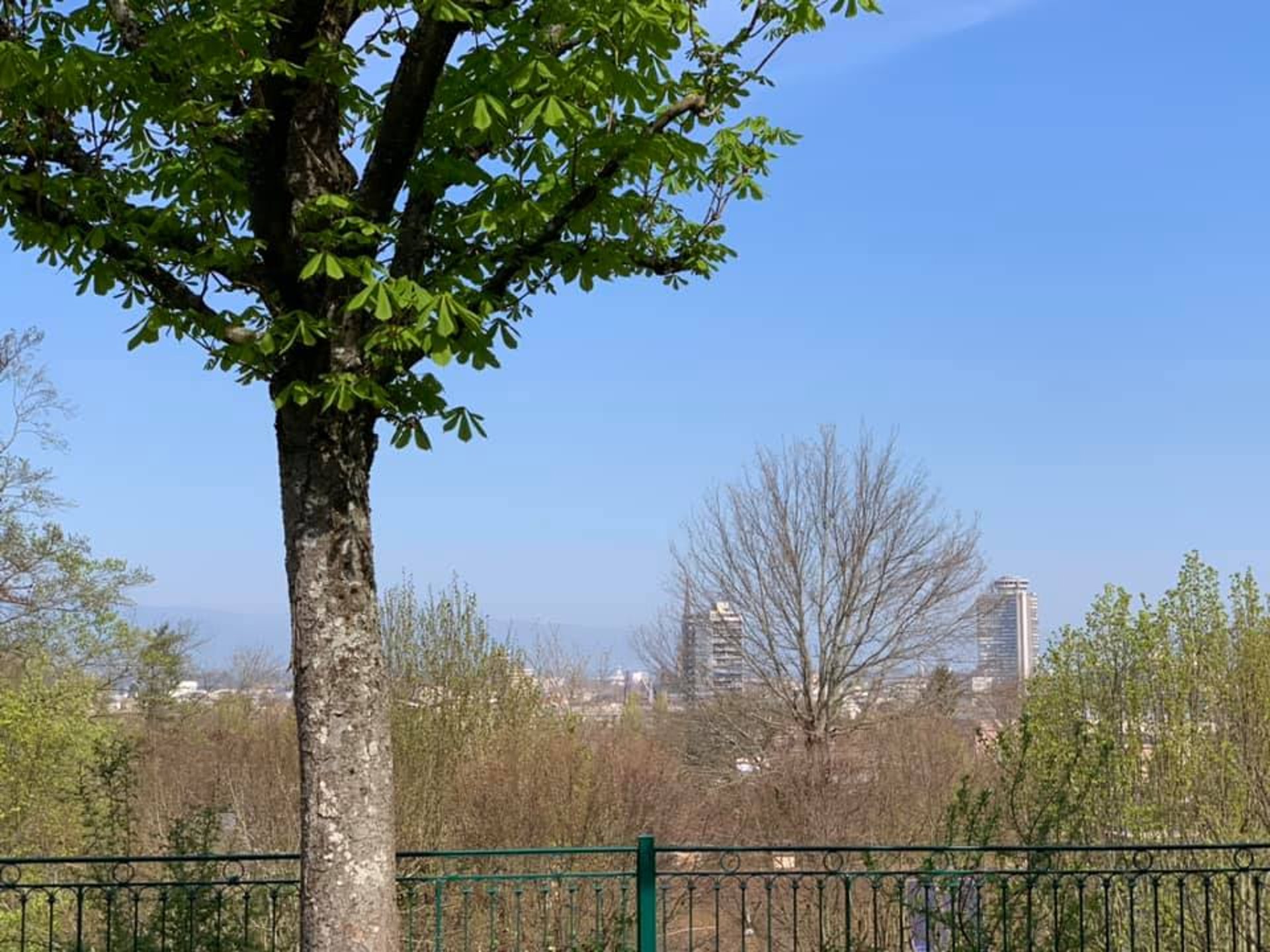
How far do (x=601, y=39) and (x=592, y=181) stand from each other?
67cm

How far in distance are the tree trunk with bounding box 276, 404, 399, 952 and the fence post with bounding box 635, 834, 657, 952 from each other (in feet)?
5.43

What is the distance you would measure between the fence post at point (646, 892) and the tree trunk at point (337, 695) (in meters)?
1.66

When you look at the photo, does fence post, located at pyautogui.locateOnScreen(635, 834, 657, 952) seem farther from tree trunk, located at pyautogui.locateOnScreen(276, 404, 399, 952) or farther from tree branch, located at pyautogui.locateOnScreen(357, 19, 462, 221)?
tree branch, located at pyautogui.locateOnScreen(357, 19, 462, 221)

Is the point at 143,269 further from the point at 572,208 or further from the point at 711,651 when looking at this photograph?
the point at 711,651

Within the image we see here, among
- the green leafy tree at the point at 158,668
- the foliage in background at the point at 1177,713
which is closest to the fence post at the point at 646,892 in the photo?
the foliage in background at the point at 1177,713

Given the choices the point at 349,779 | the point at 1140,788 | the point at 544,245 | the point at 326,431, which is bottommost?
the point at 1140,788

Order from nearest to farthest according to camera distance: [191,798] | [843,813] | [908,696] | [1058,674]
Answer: [1058,674] → [191,798] → [843,813] → [908,696]

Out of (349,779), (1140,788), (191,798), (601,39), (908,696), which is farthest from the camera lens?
(908,696)

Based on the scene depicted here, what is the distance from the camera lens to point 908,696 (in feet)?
82.1

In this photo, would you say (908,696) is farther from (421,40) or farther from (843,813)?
(421,40)

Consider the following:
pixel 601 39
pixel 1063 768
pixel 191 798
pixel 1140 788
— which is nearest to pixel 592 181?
pixel 601 39

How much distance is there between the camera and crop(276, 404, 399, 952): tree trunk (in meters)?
4.45

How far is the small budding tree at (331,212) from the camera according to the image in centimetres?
426

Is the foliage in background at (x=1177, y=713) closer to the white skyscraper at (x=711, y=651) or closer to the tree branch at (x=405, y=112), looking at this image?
the tree branch at (x=405, y=112)
